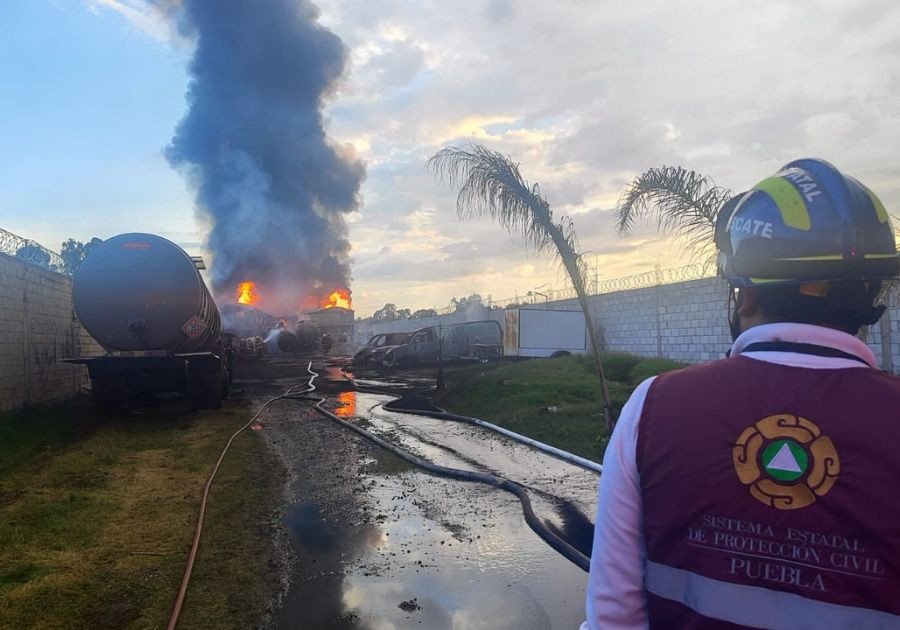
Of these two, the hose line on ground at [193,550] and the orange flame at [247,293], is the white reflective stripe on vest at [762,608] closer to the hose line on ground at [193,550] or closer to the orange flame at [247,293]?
the hose line on ground at [193,550]

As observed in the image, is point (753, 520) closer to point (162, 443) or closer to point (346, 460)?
point (346, 460)

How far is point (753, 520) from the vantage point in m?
1.14

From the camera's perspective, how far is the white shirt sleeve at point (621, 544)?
1.27m

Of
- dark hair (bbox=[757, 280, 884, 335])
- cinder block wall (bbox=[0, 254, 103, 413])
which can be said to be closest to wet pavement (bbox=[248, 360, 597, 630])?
dark hair (bbox=[757, 280, 884, 335])

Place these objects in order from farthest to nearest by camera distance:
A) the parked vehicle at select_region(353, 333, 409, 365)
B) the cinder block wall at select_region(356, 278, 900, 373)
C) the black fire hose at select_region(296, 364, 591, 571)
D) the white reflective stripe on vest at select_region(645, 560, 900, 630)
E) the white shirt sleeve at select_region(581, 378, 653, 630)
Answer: the parked vehicle at select_region(353, 333, 409, 365) < the cinder block wall at select_region(356, 278, 900, 373) < the black fire hose at select_region(296, 364, 591, 571) < the white shirt sleeve at select_region(581, 378, 653, 630) < the white reflective stripe on vest at select_region(645, 560, 900, 630)

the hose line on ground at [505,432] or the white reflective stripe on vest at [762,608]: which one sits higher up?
the white reflective stripe on vest at [762,608]

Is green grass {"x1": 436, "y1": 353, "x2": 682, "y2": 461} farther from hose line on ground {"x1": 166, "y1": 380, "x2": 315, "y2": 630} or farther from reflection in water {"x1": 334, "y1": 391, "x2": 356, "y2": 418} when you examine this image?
hose line on ground {"x1": 166, "y1": 380, "x2": 315, "y2": 630}

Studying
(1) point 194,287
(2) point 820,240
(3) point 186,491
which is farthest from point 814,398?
(1) point 194,287

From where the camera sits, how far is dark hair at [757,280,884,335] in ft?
4.33

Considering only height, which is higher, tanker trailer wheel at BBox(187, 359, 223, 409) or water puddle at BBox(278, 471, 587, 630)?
tanker trailer wheel at BBox(187, 359, 223, 409)

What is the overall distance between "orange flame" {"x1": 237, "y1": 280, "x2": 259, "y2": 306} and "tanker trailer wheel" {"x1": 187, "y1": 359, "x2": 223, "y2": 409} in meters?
27.4

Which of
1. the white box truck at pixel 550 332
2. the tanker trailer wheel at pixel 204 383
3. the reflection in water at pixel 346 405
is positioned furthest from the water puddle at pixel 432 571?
the white box truck at pixel 550 332

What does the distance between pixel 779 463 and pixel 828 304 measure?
402mm

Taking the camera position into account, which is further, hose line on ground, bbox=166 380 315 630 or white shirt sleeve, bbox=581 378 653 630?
hose line on ground, bbox=166 380 315 630
